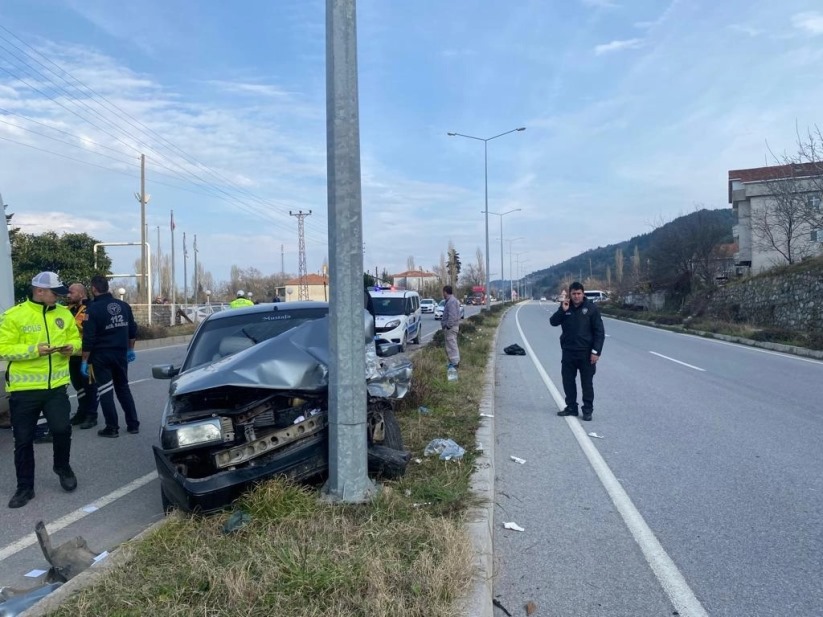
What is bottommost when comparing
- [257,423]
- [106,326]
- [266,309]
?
[257,423]

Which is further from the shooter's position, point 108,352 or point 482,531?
point 108,352

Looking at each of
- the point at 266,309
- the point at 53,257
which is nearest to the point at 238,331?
the point at 266,309

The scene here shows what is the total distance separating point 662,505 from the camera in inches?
216

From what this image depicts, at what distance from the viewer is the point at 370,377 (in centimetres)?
586

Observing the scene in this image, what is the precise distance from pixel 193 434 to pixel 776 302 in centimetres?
3027

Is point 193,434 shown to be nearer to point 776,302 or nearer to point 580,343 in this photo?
point 580,343

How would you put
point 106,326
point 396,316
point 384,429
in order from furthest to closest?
point 396,316 < point 106,326 < point 384,429

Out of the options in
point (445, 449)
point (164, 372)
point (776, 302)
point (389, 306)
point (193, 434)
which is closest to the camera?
point (193, 434)

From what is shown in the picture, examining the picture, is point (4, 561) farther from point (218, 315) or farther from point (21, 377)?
point (218, 315)

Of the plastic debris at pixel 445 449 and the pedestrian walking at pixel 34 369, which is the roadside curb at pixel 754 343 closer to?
the plastic debris at pixel 445 449

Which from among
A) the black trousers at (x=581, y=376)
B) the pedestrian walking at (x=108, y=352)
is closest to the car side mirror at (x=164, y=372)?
the pedestrian walking at (x=108, y=352)

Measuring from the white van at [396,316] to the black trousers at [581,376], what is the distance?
9.68 meters

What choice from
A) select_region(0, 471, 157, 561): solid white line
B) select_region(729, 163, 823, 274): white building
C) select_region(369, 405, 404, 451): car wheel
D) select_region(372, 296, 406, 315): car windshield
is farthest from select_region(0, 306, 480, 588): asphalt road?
select_region(729, 163, 823, 274): white building

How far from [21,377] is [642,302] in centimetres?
5496
